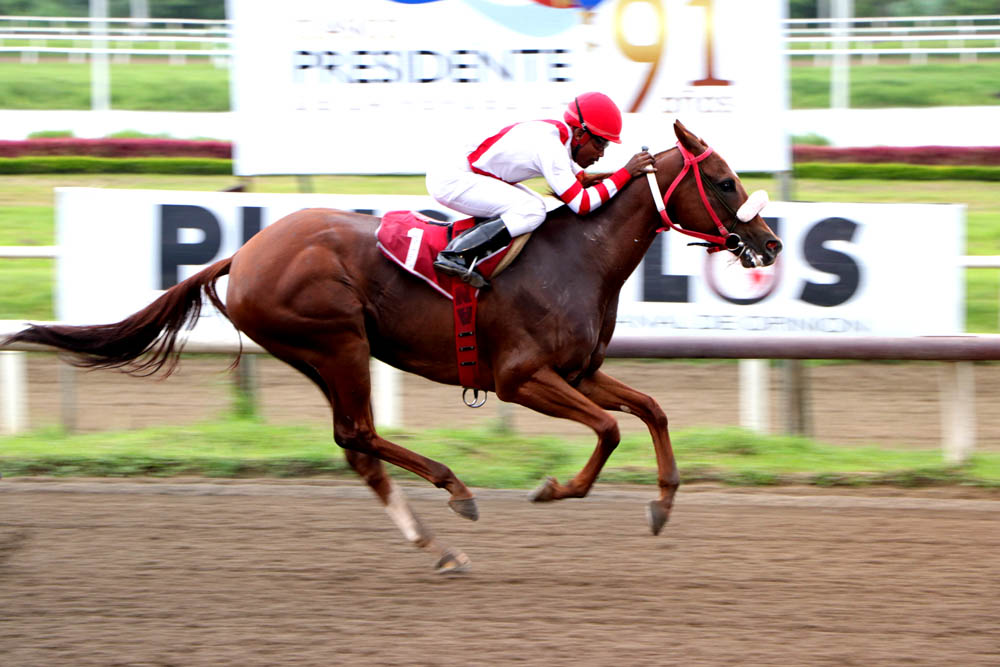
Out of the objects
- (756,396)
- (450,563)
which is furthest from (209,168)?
(450,563)

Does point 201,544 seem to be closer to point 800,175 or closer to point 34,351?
point 34,351

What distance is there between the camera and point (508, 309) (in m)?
5.34

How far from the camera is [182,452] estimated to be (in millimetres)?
7289

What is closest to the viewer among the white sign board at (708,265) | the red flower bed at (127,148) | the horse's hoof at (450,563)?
the horse's hoof at (450,563)

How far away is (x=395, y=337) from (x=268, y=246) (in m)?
0.71

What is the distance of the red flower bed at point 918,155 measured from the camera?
1764cm

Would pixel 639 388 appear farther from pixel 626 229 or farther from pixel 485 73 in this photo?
pixel 626 229

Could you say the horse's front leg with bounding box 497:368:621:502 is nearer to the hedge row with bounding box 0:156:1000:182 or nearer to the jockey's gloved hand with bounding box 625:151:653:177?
the jockey's gloved hand with bounding box 625:151:653:177

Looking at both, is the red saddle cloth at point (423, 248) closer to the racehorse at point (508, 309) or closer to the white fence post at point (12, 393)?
the racehorse at point (508, 309)

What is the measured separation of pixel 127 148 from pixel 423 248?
1432 centimetres

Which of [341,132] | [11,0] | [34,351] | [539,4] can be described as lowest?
[34,351]

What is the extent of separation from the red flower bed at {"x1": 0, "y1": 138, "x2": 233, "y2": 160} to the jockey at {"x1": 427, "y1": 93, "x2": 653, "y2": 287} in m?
13.6

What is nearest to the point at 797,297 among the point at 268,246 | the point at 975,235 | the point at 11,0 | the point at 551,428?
the point at 551,428

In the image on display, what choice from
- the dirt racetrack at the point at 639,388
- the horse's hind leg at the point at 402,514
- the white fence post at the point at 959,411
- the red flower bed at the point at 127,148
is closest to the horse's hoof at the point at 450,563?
the horse's hind leg at the point at 402,514
